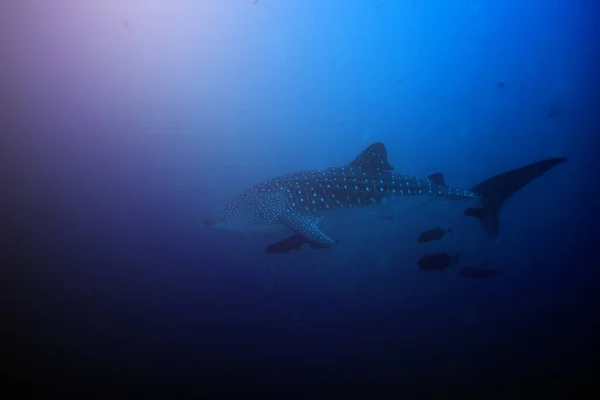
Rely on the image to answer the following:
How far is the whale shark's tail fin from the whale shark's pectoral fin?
2023mm

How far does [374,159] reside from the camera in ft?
14.5

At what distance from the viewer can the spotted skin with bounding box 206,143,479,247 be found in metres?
4.38

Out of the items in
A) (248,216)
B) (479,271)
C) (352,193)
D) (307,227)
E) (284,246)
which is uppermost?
(352,193)

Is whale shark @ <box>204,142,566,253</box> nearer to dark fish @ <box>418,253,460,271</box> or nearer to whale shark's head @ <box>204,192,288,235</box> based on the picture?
whale shark's head @ <box>204,192,288,235</box>

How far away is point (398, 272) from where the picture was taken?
588cm

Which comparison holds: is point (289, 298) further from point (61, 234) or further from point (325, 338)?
point (61, 234)

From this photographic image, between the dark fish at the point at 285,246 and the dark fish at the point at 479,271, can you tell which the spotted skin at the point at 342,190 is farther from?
the dark fish at the point at 479,271

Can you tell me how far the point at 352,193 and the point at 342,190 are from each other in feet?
0.50

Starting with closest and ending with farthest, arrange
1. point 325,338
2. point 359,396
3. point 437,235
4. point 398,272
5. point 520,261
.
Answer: point 437,235
point 359,396
point 325,338
point 398,272
point 520,261

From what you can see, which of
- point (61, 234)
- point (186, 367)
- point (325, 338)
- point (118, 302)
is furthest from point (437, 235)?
point (61, 234)

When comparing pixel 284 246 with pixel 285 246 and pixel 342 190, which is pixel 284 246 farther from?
pixel 342 190

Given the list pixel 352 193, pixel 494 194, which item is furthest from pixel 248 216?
pixel 494 194

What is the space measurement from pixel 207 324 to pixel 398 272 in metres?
3.66

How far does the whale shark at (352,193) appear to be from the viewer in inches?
167
